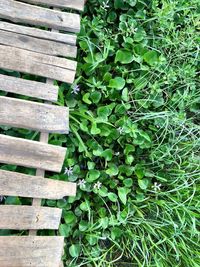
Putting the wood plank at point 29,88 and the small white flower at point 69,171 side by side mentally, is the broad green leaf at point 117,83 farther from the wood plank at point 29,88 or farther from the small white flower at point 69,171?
the small white flower at point 69,171

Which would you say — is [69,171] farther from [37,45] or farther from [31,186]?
[37,45]

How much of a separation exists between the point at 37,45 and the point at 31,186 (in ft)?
1.79

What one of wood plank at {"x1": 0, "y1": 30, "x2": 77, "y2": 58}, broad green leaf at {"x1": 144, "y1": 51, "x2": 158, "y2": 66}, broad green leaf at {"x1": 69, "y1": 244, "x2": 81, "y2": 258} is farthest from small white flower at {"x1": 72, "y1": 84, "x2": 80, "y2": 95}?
broad green leaf at {"x1": 69, "y1": 244, "x2": 81, "y2": 258}

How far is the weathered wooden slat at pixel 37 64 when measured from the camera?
4.31 ft

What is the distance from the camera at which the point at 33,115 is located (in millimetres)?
1268

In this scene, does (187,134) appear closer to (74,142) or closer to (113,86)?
(113,86)

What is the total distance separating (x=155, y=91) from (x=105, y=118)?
0.89 feet

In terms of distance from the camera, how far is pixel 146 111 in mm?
1566

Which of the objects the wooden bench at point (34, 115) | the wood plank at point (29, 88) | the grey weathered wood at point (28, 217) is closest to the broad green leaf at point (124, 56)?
the wooden bench at point (34, 115)

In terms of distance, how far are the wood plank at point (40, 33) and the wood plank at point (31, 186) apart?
1.81ft

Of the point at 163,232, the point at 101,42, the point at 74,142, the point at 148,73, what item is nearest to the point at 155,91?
the point at 148,73

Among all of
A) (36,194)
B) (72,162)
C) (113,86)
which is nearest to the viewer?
(36,194)

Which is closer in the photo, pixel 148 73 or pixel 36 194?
pixel 36 194

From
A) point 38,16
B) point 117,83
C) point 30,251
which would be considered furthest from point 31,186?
point 38,16
